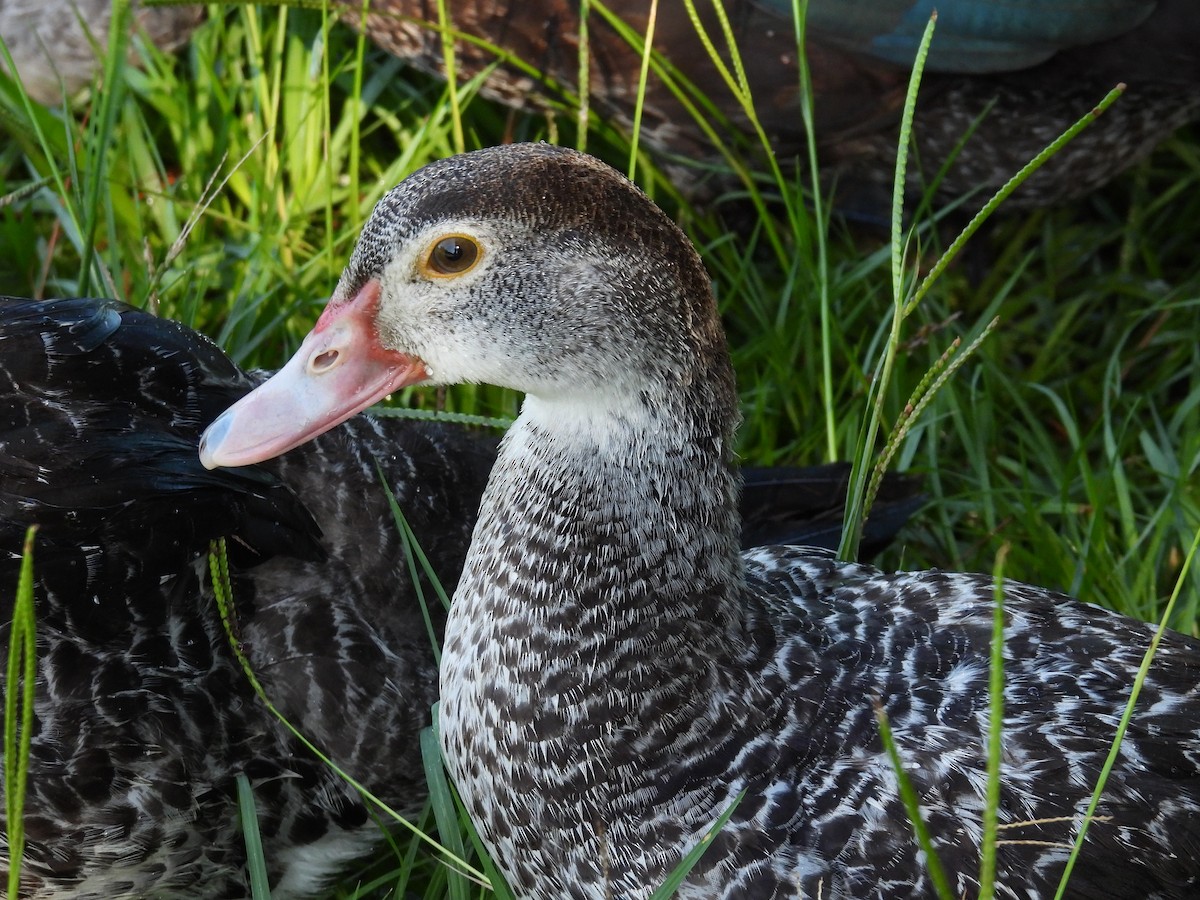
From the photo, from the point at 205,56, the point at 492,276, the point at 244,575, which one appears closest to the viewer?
the point at 492,276

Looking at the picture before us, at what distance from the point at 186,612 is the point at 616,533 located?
23.3 inches

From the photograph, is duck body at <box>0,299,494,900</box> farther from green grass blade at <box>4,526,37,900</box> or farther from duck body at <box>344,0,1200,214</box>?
duck body at <box>344,0,1200,214</box>

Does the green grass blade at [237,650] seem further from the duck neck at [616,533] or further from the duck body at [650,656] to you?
the duck neck at [616,533]

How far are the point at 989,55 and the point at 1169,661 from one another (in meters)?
1.33

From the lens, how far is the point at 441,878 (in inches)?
77.5

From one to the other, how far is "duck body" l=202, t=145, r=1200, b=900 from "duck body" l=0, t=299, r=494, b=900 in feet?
0.77

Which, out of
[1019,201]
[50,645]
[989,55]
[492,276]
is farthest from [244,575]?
[1019,201]

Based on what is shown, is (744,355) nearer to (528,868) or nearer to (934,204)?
(934,204)

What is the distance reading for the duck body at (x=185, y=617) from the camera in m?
1.78

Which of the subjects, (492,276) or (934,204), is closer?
(492,276)

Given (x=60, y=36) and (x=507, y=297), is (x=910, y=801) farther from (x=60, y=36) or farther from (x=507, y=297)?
(x=60, y=36)

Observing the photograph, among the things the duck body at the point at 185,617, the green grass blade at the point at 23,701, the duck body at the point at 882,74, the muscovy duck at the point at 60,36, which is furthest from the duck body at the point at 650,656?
the muscovy duck at the point at 60,36

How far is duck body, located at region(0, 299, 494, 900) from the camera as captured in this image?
1.78 m

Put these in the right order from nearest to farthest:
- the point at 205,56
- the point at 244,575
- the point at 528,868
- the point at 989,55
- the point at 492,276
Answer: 1. the point at 492,276
2. the point at 528,868
3. the point at 244,575
4. the point at 989,55
5. the point at 205,56
